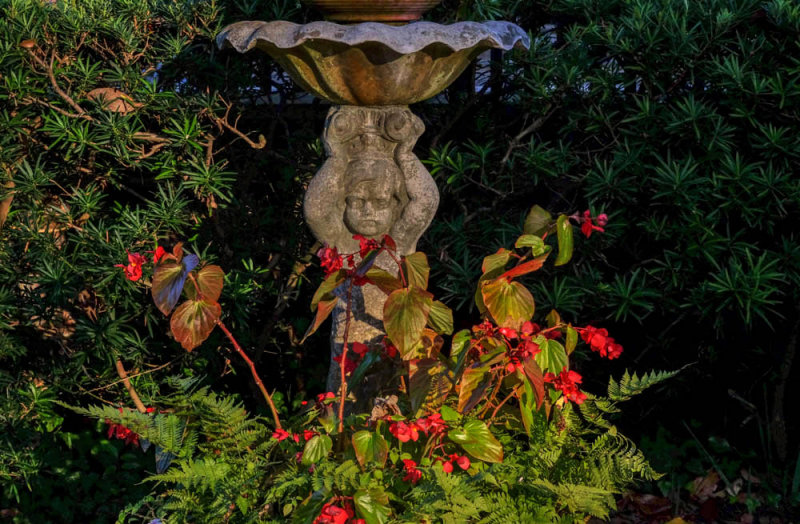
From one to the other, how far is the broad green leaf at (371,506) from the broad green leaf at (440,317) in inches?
23.2

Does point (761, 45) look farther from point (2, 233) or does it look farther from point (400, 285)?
point (2, 233)

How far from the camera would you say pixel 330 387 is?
3326 mm

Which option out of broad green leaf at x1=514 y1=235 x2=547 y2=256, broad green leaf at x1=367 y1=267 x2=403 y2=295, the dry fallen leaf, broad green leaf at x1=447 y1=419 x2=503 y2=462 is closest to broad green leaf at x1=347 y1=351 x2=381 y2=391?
broad green leaf at x1=367 y1=267 x2=403 y2=295

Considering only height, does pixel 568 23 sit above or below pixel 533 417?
above

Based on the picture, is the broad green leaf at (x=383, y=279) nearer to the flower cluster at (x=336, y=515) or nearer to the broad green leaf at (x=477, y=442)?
the broad green leaf at (x=477, y=442)

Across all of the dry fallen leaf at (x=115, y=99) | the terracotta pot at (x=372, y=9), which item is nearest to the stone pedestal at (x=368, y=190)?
the terracotta pot at (x=372, y=9)

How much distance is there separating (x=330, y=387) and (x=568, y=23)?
201 cm

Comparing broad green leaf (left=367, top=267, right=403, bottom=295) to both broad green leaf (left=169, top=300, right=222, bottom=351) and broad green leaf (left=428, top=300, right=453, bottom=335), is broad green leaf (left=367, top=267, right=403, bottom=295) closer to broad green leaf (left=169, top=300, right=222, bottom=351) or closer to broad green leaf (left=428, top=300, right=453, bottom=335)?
broad green leaf (left=428, top=300, right=453, bottom=335)

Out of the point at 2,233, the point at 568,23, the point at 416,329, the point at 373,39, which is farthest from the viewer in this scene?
the point at 568,23

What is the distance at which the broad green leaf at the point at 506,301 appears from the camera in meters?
2.61

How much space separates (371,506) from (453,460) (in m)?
0.37

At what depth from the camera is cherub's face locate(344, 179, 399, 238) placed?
323 cm

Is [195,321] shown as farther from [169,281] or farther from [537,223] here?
[537,223]

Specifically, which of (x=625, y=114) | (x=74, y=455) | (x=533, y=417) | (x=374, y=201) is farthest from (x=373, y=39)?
(x=74, y=455)
